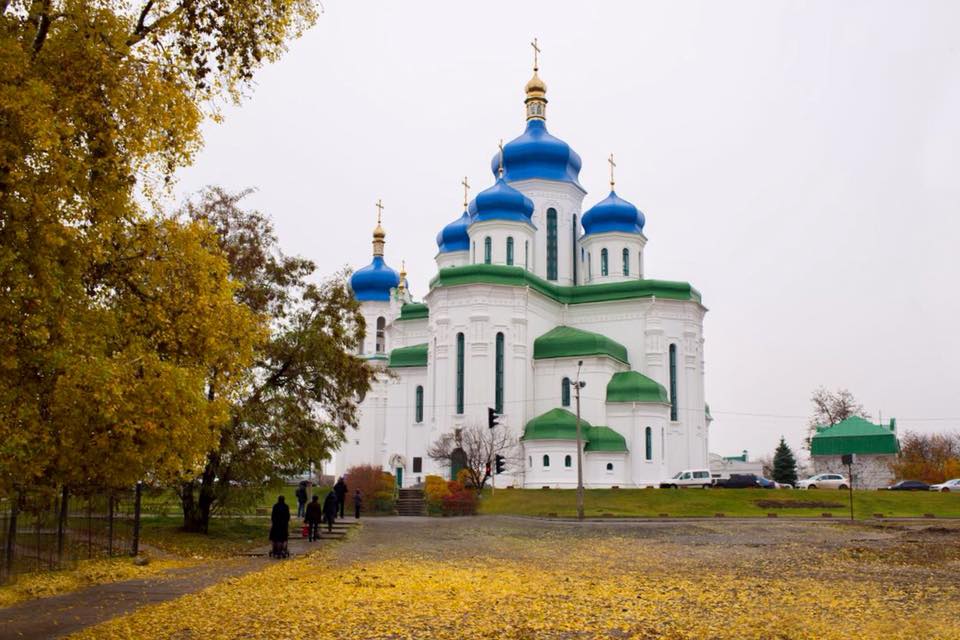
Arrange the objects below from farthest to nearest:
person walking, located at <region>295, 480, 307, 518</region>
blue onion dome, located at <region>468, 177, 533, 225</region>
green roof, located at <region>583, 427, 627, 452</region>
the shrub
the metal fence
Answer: blue onion dome, located at <region>468, 177, 533, 225</region>
green roof, located at <region>583, 427, 627, 452</region>
the shrub
person walking, located at <region>295, 480, 307, 518</region>
the metal fence

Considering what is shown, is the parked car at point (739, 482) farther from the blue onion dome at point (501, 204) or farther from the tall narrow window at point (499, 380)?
the blue onion dome at point (501, 204)

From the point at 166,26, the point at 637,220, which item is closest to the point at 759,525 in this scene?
the point at 166,26

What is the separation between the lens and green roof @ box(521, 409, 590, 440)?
168 ft

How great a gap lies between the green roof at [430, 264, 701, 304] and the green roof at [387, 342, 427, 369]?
16.3 ft

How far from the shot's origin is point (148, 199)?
11.5 metres

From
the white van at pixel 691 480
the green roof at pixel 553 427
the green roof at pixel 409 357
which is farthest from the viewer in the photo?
the green roof at pixel 409 357

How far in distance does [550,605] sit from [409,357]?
49775mm

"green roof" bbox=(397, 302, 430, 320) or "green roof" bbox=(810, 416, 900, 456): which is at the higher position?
"green roof" bbox=(397, 302, 430, 320)

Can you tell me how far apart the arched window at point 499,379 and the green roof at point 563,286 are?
3.60 metres

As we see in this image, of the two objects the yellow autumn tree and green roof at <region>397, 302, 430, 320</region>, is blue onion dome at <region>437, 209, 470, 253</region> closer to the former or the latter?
green roof at <region>397, 302, 430, 320</region>

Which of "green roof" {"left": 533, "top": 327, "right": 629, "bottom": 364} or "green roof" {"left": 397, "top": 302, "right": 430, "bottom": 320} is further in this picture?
"green roof" {"left": 397, "top": 302, "right": 430, "bottom": 320}

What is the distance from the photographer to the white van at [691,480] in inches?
2009

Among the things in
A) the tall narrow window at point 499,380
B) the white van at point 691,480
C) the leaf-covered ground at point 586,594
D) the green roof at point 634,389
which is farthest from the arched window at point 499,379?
the leaf-covered ground at point 586,594

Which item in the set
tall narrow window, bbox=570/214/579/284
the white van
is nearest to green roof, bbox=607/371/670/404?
the white van
